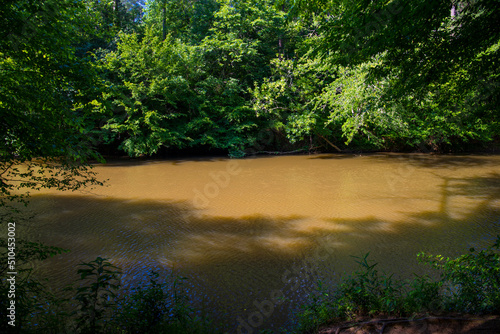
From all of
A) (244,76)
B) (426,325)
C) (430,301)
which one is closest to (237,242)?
(430,301)

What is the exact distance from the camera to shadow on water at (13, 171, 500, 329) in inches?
150

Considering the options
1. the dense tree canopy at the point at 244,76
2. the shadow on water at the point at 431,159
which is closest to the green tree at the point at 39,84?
the dense tree canopy at the point at 244,76

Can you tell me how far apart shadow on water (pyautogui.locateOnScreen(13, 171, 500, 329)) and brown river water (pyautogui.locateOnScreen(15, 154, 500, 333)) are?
0.06ft

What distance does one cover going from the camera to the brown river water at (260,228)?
384cm

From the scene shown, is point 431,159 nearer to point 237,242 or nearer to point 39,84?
point 237,242

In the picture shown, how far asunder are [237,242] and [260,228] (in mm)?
779

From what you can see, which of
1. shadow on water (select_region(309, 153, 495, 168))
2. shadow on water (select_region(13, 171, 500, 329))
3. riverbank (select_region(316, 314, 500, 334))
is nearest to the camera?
riverbank (select_region(316, 314, 500, 334))

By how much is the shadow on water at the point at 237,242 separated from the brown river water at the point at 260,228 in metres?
0.02

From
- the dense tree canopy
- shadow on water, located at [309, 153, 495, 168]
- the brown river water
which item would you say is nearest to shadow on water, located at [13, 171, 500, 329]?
the brown river water

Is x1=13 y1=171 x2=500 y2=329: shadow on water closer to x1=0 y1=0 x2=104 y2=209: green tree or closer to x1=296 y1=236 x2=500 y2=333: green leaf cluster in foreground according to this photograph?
x1=296 y1=236 x2=500 y2=333: green leaf cluster in foreground

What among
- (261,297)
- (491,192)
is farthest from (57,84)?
(491,192)

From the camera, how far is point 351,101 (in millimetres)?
11477

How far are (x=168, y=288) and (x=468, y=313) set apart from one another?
3.16m

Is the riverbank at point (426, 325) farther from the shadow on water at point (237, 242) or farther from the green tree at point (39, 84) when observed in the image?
the green tree at point (39, 84)
